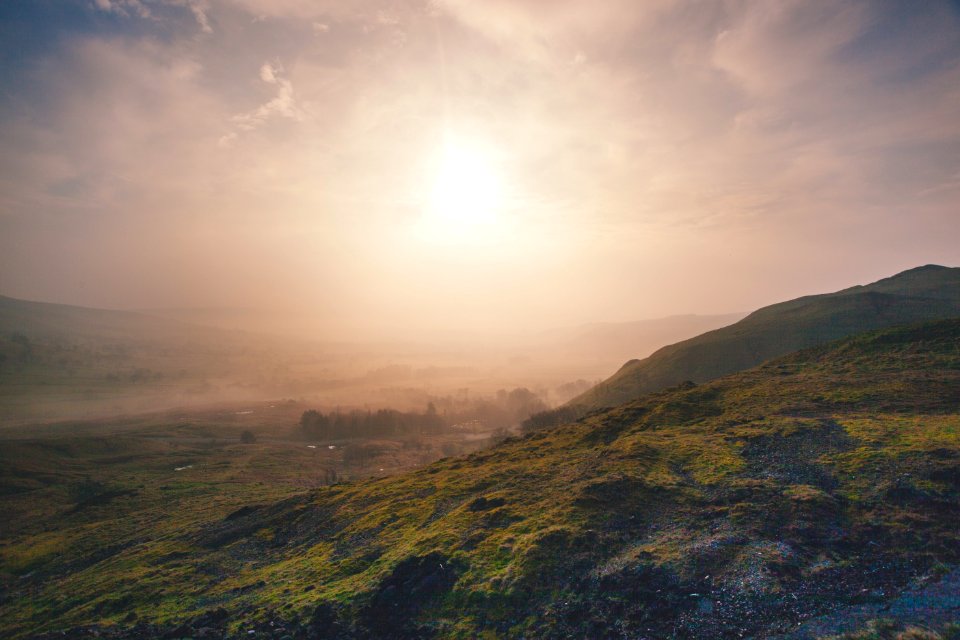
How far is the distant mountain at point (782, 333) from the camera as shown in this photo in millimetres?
143750

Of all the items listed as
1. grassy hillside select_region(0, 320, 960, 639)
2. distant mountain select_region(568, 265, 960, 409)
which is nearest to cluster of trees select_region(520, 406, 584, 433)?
distant mountain select_region(568, 265, 960, 409)

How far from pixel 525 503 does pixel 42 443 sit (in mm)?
216155

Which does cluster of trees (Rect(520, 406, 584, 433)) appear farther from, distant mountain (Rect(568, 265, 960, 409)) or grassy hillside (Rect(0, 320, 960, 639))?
grassy hillside (Rect(0, 320, 960, 639))

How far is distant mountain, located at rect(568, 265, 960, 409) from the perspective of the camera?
144 m

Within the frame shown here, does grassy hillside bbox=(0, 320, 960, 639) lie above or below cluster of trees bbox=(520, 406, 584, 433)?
above

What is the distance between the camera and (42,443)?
161 metres

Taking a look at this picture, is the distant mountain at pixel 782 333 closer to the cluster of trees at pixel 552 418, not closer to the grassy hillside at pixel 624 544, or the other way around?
the cluster of trees at pixel 552 418

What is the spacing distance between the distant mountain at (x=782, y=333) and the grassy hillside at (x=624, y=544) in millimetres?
92333

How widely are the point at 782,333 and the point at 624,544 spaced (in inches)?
6680

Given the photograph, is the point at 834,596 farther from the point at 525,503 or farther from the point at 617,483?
the point at 525,503

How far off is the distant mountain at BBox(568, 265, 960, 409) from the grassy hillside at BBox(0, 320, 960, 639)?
92.3 meters

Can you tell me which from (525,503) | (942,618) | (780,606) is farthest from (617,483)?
(942,618)

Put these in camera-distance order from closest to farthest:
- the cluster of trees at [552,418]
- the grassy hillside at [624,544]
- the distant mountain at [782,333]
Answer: the grassy hillside at [624,544], the distant mountain at [782,333], the cluster of trees at [552,418]

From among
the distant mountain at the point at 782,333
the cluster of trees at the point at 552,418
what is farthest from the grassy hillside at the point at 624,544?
the distant mountain at the point at 782,333
